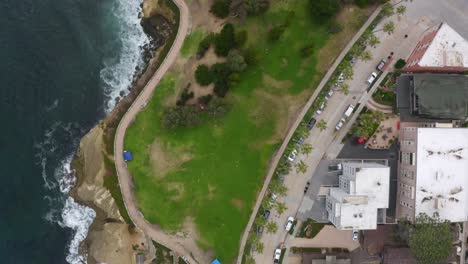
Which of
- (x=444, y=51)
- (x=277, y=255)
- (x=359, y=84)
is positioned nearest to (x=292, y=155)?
(x=359, y=84)

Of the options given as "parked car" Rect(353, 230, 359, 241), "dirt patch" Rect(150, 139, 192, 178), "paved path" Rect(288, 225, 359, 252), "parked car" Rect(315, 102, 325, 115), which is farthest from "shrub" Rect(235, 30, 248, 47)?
"parked car" Rect(353, 230, 359, 241)

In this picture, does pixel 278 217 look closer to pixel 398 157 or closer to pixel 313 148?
pixel 313 148

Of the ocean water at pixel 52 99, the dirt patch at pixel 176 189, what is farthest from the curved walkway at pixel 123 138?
the dirt patch at pixel 176 189

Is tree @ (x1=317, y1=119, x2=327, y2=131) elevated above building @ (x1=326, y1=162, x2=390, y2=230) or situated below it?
above

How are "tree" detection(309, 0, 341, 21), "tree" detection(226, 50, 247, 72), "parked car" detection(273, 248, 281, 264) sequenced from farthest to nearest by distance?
"parked car" detection(273, 248, 281, 264), "tree" detection(226, 50, 247, 72), "tree" detection(309, 0, 341, 21)

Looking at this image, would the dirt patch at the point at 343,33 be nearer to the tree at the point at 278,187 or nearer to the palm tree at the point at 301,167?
the palm tree at the point at 301,167

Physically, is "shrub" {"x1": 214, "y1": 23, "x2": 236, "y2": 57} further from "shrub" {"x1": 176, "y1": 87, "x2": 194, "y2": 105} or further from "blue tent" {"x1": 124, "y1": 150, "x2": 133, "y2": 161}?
"blue tent" {"x1": 124, "y1": 150, "x2": 133, "y2": 161}

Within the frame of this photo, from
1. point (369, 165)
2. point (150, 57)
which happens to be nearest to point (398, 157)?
point (369, 165)
